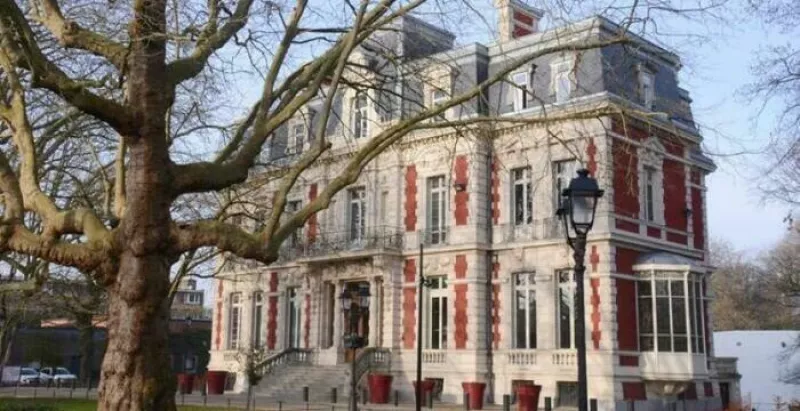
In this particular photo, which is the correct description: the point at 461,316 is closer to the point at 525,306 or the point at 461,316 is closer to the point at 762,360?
the point at 525,306

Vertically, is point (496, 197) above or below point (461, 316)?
above

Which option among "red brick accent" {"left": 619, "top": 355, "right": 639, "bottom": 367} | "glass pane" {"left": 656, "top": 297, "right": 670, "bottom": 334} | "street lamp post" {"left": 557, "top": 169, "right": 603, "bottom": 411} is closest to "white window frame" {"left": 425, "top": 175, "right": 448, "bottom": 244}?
"red brick accent" {"left": 619, "top": 355, "right": 639, "bottom": 367}

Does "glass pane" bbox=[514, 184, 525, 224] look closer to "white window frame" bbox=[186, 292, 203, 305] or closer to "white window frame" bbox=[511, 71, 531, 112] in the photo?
"white window frame" bbox=[511, 71, 531, 112]

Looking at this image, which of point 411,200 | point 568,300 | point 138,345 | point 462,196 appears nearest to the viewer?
point 138,345

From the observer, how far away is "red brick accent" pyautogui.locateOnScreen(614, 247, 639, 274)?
25297 millimetres

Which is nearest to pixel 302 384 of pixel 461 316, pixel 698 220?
pixel 461 316

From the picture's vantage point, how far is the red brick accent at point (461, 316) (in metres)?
27.5

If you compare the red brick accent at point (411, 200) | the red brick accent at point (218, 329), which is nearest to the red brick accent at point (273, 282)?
the red brick accent at point (218, 329)

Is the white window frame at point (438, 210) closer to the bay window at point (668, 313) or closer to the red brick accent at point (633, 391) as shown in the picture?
the bay window at point (668, 313)

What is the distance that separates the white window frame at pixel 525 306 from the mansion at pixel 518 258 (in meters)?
0.05

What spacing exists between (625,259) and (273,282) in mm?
14702

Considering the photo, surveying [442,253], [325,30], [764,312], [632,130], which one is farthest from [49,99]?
[764,312]

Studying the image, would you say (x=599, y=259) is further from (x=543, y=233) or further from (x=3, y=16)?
(x=3, y=16)

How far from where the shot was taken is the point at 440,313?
2856 centimetres
